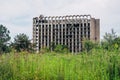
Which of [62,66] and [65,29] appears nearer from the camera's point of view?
[62,66]

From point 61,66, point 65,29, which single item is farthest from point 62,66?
point 65,29

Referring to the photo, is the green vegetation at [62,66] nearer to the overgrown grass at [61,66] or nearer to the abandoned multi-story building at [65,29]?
the overgrown grass at [61,66]

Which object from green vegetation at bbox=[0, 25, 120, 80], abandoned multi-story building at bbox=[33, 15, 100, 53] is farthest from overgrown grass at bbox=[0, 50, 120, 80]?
abandoned multi-story building at bbox=[33, 15, 100, 53]

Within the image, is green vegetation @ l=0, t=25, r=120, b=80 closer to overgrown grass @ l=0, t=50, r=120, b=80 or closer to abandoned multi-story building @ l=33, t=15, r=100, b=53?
overgrown grass @ l=0, t=50, r=120, b=80

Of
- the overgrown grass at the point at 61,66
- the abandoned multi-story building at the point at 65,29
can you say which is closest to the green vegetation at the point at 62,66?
the overgrown grass at the point at 61,66

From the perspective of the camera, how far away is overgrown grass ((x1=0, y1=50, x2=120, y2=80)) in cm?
652

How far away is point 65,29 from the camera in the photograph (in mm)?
100938

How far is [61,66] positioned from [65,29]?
94063 mm

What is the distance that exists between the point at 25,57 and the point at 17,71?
1.65ft

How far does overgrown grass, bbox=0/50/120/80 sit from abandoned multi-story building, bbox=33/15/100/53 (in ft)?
292

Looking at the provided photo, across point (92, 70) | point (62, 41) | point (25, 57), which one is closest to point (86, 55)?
point (92, 70)

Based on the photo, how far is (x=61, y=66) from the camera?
6945 mm

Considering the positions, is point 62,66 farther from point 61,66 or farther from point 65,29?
point 65,29

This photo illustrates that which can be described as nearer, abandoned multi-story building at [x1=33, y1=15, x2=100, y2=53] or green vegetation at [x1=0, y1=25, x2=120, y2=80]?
green vegetation at [x1=0, y1=25, x2=120, y2=80]
